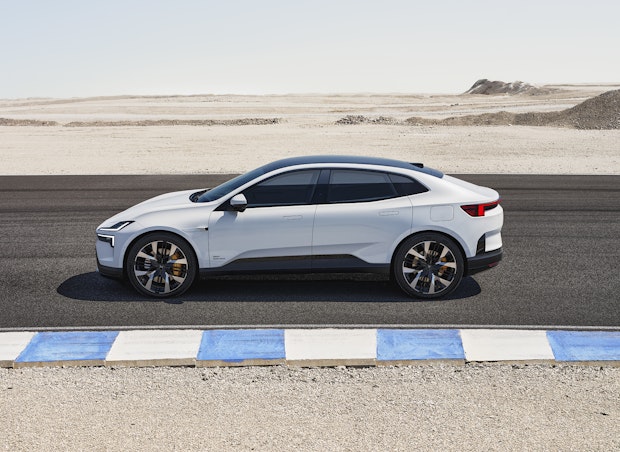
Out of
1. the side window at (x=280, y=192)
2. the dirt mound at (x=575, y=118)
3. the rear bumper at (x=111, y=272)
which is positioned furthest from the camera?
the dirt mound at (x=575, y=118)

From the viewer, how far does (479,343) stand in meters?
7.39

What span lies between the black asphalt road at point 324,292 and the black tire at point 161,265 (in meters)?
0.17

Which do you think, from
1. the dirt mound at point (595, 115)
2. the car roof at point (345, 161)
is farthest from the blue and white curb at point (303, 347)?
the dirt mound at point (595, 115)

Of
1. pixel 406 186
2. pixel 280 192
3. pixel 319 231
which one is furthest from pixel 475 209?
pixel 280 192

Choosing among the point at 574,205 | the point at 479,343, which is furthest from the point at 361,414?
the point at 574,205

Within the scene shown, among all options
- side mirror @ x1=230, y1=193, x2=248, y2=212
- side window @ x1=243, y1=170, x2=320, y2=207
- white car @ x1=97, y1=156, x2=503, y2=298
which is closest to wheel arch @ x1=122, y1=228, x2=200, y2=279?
white car @ x1=97, y1=156, x2=503, y2=298

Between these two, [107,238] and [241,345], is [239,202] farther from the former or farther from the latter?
[241,345]

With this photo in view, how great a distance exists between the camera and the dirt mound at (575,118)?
4456 cm

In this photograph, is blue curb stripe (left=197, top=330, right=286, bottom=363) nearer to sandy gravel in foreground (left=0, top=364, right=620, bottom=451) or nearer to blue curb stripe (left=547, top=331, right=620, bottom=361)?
sandy gravel in foreground (left=0, top=364, right=620, bottom=451)

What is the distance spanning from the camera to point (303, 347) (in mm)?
7250

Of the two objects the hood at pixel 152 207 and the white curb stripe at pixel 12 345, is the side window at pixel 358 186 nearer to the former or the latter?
the hood at pixel 152 207

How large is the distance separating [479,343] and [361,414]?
2.01 meters

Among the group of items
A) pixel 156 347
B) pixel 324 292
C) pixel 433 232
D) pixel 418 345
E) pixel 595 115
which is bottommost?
pixel 595 115

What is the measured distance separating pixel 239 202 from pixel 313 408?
3.18 m
